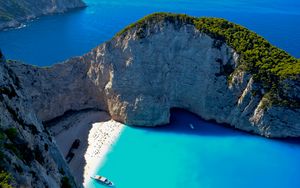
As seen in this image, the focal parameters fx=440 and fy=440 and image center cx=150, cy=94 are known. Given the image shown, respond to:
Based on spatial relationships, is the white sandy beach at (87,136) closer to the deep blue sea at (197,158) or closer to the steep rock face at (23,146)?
the deep blue sea at (197,158)

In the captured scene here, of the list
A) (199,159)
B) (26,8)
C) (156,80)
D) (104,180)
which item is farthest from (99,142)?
(26,8)

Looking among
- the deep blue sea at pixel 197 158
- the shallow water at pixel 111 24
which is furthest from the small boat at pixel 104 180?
the shallow water at pixel 111 24

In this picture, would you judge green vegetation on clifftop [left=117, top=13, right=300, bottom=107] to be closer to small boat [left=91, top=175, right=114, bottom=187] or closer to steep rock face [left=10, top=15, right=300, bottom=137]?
steep rock face [left=10, top=15, right=300, bottom=137]

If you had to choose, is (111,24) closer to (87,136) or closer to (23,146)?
(87,136)

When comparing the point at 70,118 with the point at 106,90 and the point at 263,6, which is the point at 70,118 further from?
the point at 263,6

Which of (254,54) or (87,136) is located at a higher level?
(254,54)

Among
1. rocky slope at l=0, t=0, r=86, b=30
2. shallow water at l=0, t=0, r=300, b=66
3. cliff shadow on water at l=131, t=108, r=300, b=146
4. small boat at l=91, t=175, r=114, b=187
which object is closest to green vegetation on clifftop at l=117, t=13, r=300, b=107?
cliff shadow on water at l=131, t=108, r=300, b=146

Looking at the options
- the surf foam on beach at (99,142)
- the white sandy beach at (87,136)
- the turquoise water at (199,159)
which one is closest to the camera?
the turquoise water at (199,159)
